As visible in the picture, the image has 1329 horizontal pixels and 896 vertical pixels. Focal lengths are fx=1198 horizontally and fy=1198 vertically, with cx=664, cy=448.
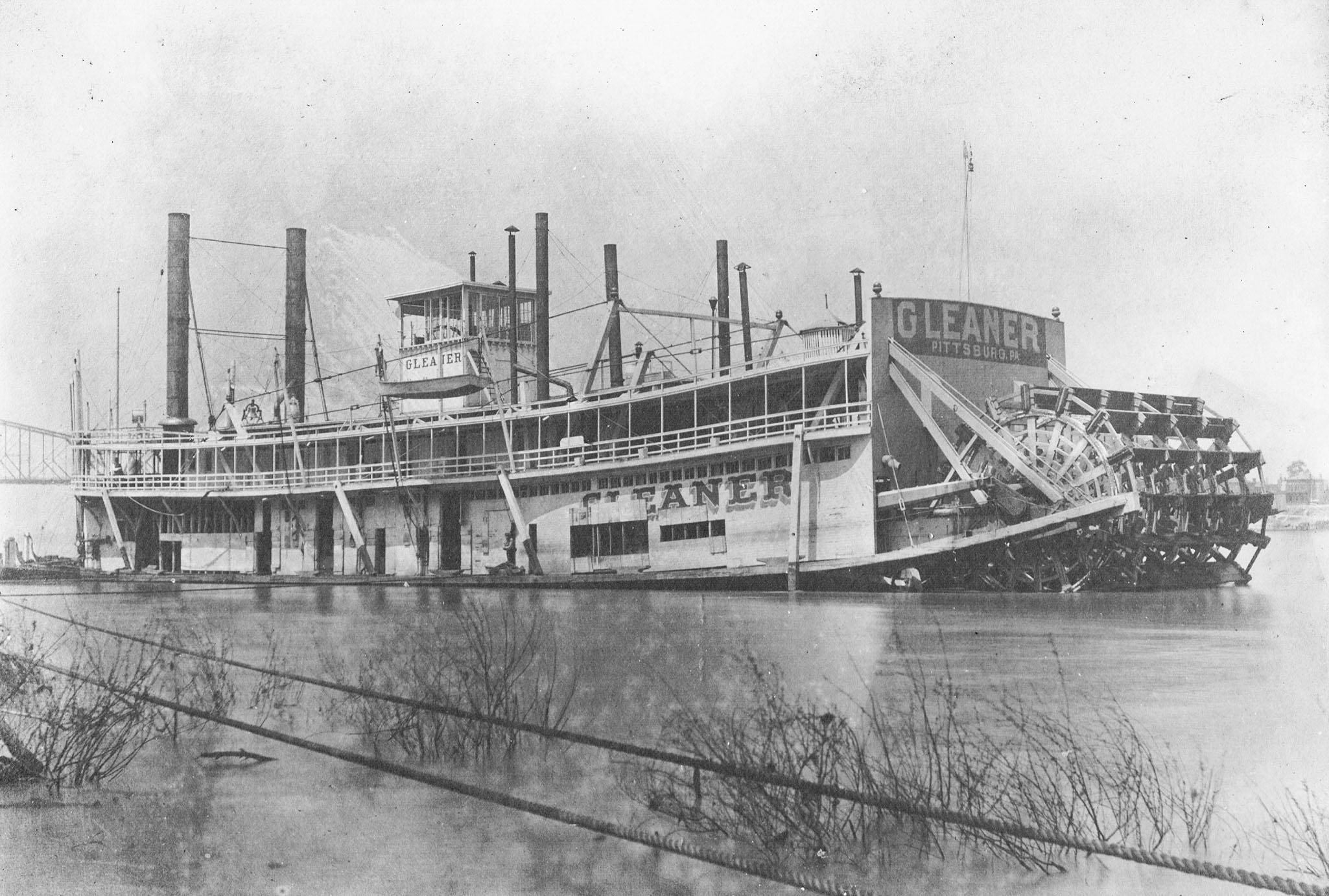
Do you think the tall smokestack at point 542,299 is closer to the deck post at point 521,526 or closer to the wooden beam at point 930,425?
the deck post at point 521,526

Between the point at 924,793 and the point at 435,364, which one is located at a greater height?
the point at 435,364

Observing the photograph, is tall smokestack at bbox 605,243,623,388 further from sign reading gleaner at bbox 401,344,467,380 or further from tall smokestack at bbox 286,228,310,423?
tall smokestack at bbox 286,228,310,423

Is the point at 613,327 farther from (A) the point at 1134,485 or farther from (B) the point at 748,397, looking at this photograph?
(A) the point at 1134,485

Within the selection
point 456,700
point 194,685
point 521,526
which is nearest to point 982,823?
point 456,700

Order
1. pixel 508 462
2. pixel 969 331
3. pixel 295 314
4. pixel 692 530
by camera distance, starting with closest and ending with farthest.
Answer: pixel 969 331
pixel 692 530
pixel 508 462
pixel 295 314

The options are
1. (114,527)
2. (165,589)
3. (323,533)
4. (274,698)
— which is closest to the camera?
(274,698)

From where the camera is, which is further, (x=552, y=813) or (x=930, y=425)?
(x=930, y=425)
